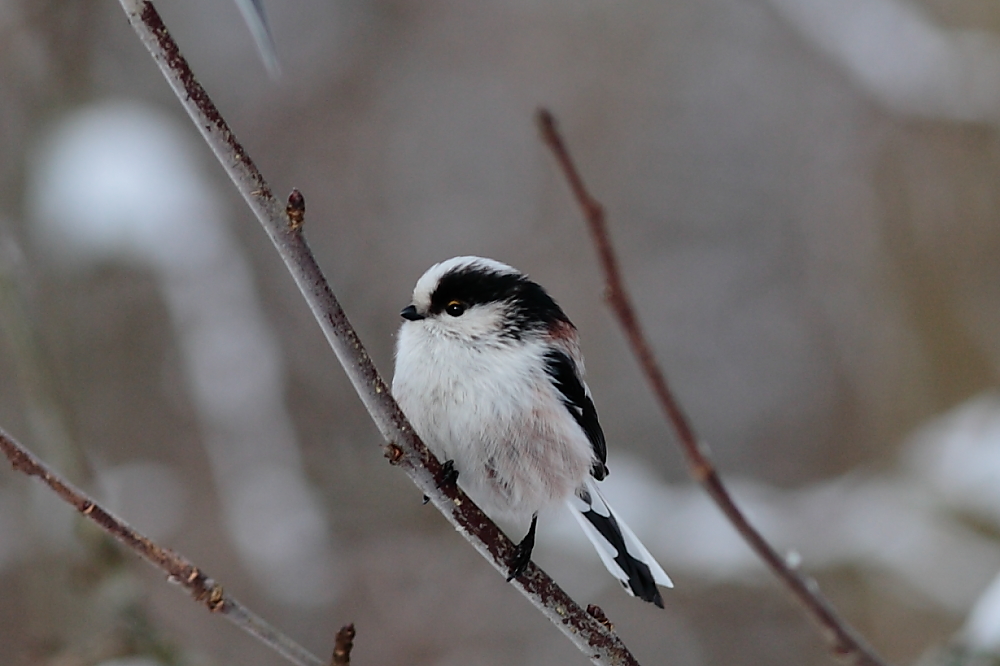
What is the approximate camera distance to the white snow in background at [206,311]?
4.75m

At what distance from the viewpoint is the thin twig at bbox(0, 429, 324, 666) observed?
1305 millimetres

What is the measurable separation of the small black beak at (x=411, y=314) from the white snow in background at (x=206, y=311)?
2.81 m

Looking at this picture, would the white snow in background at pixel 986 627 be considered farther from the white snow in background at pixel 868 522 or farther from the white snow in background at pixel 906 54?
the white snow in background at pixel 906 54

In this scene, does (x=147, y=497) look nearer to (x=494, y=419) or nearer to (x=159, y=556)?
(x=494, y=419)

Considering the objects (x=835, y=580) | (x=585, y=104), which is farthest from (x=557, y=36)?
(x=835, y=580)

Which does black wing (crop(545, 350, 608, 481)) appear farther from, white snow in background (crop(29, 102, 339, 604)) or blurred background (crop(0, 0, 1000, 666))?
white snow in background (crop(29, 102, 339, 604))

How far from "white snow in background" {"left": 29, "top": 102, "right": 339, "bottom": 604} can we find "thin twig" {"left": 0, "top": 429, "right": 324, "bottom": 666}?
3.44 meters

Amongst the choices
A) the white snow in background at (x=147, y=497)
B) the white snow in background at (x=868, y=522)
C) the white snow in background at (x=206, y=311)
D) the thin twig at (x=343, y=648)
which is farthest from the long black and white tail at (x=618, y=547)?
the white snow in background at (x=147, y=497)

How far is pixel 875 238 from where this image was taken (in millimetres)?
5367

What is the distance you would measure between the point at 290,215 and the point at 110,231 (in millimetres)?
4045

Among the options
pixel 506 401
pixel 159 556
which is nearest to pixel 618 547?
pixel 506 401

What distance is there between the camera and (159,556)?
4.47 feet

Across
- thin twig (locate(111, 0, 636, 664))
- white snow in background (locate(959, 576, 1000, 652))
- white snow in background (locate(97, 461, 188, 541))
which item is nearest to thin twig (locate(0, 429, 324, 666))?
thin twig (locate(111, 0, 636, 664))

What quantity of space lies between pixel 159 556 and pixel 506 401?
3.15 feet
